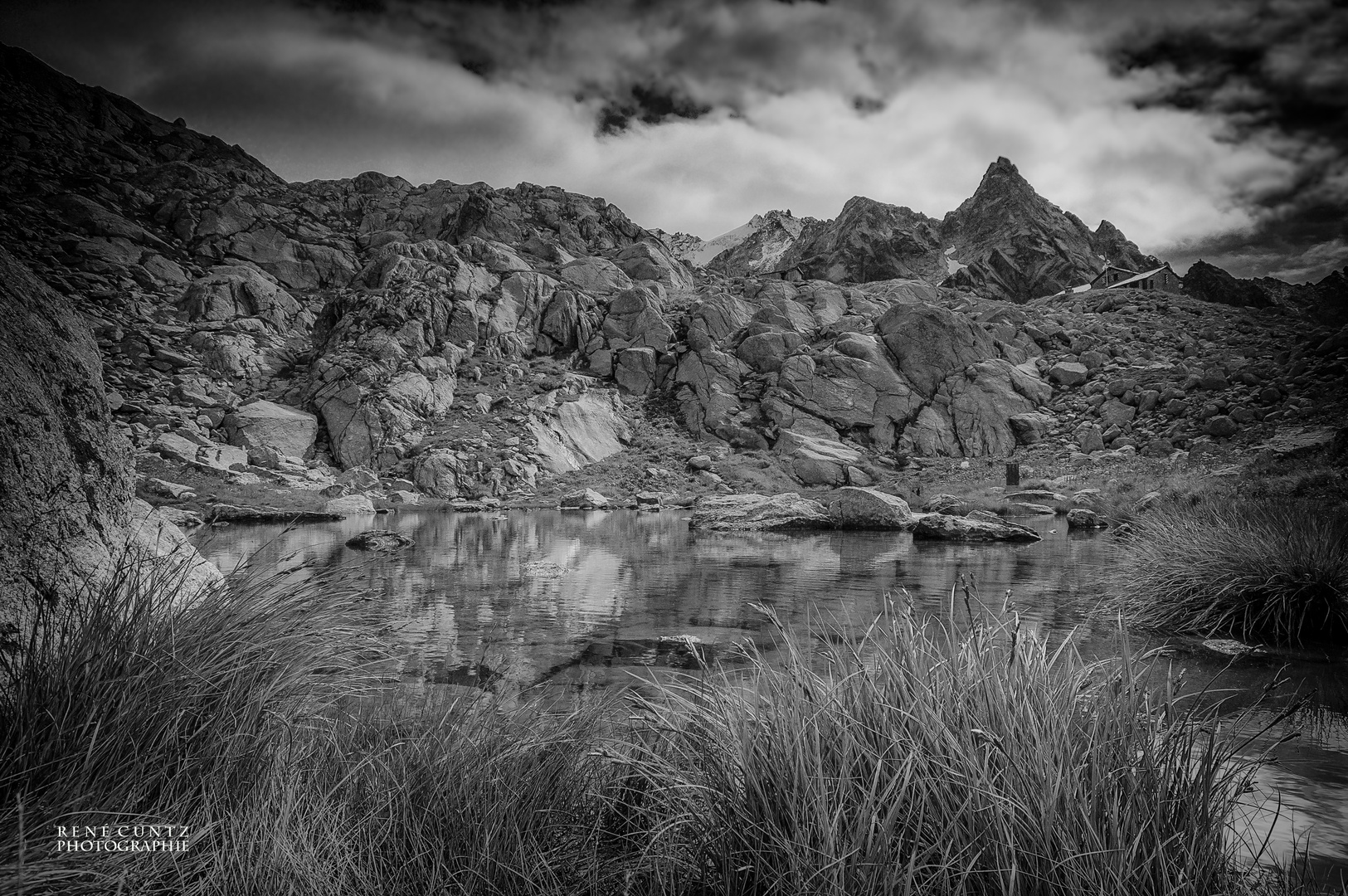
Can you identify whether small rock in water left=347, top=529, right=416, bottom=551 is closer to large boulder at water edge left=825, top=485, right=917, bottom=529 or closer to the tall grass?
large boulder at water edge left=825, top=485, right=917, bottom=529

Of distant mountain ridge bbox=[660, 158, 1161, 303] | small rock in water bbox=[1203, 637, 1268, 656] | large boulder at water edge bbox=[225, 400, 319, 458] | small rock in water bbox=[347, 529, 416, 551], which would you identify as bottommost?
small rock in water bbox=[347, 529, 416, 551]

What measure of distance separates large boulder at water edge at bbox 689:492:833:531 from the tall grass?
20961 mm

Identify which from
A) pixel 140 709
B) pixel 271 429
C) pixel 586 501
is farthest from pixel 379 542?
pixel 271 429

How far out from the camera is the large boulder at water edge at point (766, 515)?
77.9 feet

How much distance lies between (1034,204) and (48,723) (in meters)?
168

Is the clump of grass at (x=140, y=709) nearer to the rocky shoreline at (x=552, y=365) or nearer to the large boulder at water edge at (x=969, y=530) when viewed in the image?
the large boulder at water edge at (x=969, y=530)

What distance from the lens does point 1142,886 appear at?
1.91 m

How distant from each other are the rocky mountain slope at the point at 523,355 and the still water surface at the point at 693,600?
1852 cm

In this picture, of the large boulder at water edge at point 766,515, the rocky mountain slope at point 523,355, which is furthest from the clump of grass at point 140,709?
the rocky mountain slope at point 523,355

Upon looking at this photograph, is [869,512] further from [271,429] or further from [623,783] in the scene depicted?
[271,429]

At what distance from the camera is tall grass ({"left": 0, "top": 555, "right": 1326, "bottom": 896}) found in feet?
6.42

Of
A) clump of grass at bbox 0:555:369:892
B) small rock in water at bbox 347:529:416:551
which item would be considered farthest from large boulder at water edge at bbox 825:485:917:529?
clump of grass at bbox 0:555:369:892

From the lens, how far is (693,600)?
1083 centimetres

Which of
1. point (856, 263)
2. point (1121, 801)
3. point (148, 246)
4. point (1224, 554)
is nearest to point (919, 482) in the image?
point (1224, 554)
